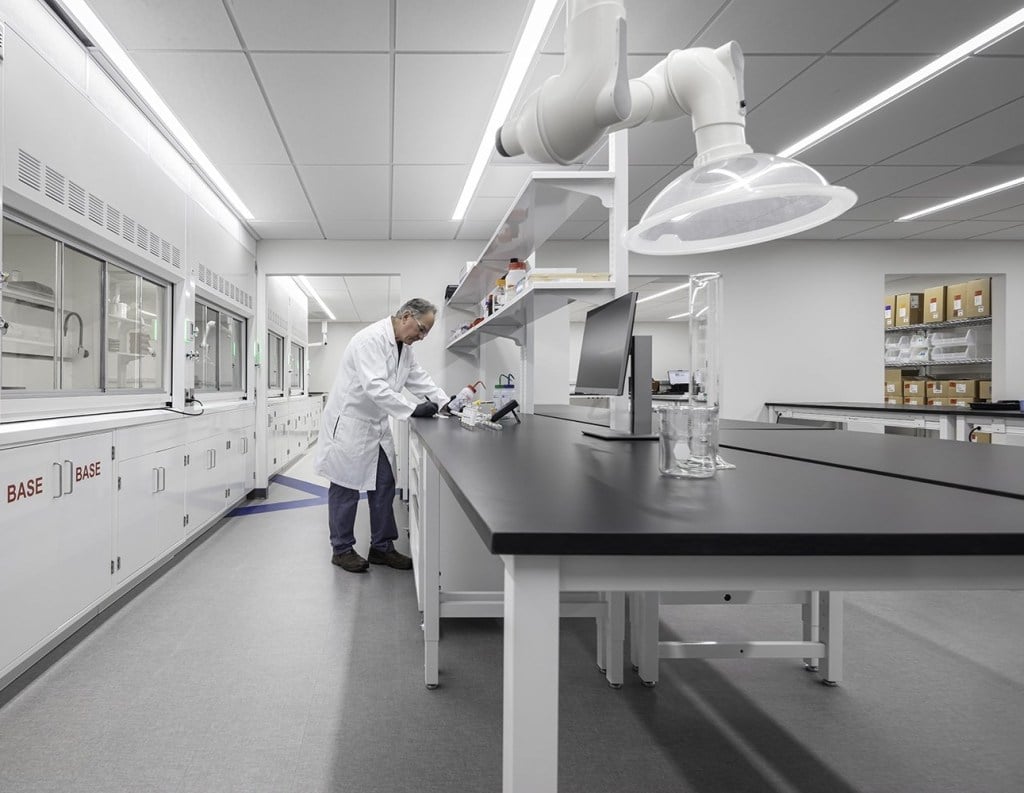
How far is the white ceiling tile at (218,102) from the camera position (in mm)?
2582

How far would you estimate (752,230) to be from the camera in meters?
1.65

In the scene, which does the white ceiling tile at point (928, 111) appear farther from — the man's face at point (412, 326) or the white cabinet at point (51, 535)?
the white cabinet at point (51, 535)

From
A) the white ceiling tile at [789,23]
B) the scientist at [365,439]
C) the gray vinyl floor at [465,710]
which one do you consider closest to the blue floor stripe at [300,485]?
the scientist at [365,439]

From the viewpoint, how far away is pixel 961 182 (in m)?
4.14

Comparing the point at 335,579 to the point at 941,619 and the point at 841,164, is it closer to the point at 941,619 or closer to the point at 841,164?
the point at 941,619

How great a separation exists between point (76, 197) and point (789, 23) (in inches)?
116

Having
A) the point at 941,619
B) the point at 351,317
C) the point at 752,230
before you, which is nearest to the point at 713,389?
the point at 752,230

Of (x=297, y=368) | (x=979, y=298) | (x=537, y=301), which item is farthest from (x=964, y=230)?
(x=297, y=368)

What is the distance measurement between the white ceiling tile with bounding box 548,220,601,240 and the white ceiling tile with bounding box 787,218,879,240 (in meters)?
1.90

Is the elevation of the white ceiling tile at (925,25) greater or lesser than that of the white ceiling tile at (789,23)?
greater

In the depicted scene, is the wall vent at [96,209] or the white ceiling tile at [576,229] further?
the white ceiling tile at [576,229]

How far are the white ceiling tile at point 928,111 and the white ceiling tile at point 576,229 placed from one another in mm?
1797

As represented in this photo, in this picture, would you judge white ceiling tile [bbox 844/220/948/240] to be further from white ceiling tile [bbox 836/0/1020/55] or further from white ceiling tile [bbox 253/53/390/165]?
white ceiling tile [bbox 253/53/390/165]

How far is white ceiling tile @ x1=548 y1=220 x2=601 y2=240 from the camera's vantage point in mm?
5070
